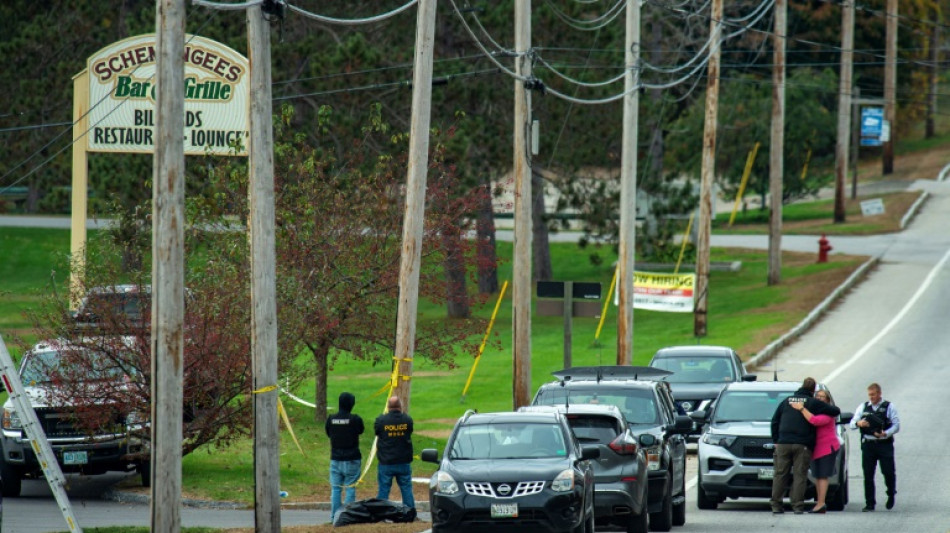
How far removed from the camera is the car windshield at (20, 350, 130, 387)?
19938 millimetres

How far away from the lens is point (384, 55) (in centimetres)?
4450

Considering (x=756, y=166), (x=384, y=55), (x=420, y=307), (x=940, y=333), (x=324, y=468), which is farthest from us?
(x=756, y=166)

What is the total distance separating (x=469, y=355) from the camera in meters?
43.8

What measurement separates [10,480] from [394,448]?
7365mm

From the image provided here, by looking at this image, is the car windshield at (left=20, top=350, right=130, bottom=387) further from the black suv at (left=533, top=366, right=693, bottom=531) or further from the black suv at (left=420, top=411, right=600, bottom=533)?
the black suv at (left=420, top=411, right=600, bottom=533)

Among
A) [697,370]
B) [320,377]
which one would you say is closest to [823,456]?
[697,370]

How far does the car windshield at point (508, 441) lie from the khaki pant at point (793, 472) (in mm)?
5227

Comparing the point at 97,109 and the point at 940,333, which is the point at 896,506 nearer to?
the point at 97,109

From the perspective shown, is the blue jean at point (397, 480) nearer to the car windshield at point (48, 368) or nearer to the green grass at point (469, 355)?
the green grass at point (469, 355)

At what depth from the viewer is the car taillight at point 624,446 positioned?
16.5 metres

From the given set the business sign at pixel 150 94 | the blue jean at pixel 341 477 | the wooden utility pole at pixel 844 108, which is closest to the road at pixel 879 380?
the blue jean at pixel 341 477

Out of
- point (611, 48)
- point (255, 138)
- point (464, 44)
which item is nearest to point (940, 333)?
point (611, 48)

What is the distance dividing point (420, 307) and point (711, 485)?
36.9 m

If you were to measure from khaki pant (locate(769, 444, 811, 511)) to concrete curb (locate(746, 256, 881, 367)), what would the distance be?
16.3 meters
